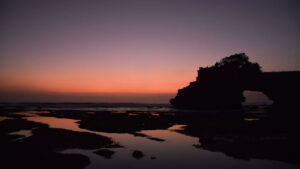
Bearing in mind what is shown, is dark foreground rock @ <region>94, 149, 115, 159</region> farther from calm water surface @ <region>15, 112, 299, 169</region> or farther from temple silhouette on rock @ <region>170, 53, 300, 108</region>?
temple silhouette on rock @ <region>170, 53, 300, 108</region>

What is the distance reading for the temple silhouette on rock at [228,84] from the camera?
7166cm

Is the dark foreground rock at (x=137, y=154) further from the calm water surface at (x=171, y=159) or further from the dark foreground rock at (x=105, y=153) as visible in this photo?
the dark foreground rock at (x=105, y=153)

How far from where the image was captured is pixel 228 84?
7975cm

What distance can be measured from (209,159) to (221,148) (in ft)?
10.7

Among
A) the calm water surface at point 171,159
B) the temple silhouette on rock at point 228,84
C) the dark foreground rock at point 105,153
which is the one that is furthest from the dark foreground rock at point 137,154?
the temple silhouette on rock at point 228,84

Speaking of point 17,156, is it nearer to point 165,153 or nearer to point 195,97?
point 165,153

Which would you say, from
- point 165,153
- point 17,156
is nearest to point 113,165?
point 165,153

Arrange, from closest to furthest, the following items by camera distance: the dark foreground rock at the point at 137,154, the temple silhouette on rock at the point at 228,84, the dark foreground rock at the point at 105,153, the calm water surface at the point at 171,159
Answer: the calm water surface at the point at 171,159 < the dark foreground rock at the point at 105,153 < the dark foreground rock at the point at 137,154 < the temple silhouette on rock at the point at 228,84

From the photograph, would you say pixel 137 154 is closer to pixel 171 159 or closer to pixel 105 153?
pixel 105 153

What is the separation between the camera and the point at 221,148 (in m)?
15.8

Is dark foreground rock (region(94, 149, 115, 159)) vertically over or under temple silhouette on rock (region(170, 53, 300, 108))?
under

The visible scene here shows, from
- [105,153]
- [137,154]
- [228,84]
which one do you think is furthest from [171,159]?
[228,84]

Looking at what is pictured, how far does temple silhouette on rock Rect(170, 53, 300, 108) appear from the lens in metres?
71.7

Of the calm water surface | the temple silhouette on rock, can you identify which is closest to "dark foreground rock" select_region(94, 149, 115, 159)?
the calm water surface
